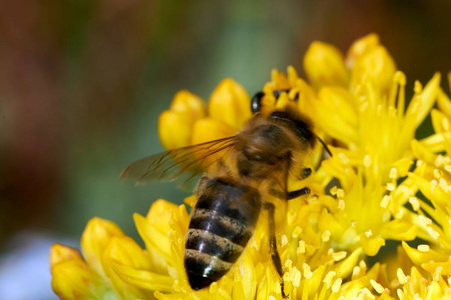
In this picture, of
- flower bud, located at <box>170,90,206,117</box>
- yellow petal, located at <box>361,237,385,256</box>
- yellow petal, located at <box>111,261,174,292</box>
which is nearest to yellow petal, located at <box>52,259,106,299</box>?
yellow petal, located at <box>111,261,174,292</box>

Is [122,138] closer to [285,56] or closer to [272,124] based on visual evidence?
[285,56]

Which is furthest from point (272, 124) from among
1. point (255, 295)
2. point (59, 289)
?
point (59, 289)

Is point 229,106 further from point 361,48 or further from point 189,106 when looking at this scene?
point 361,48

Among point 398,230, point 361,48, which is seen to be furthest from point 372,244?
point 361,48

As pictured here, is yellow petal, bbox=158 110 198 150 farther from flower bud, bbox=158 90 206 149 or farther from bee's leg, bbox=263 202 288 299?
bee's leg, bbox=263 202 288 299

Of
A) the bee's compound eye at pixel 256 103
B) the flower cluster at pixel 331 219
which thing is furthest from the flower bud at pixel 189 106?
the bee's compound eye at pixel 256 103

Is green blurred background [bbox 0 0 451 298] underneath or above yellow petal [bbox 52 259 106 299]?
above

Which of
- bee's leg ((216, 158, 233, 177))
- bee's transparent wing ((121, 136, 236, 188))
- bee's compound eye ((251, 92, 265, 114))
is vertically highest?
bee's compound eye ((251, 92, 265, 114))
